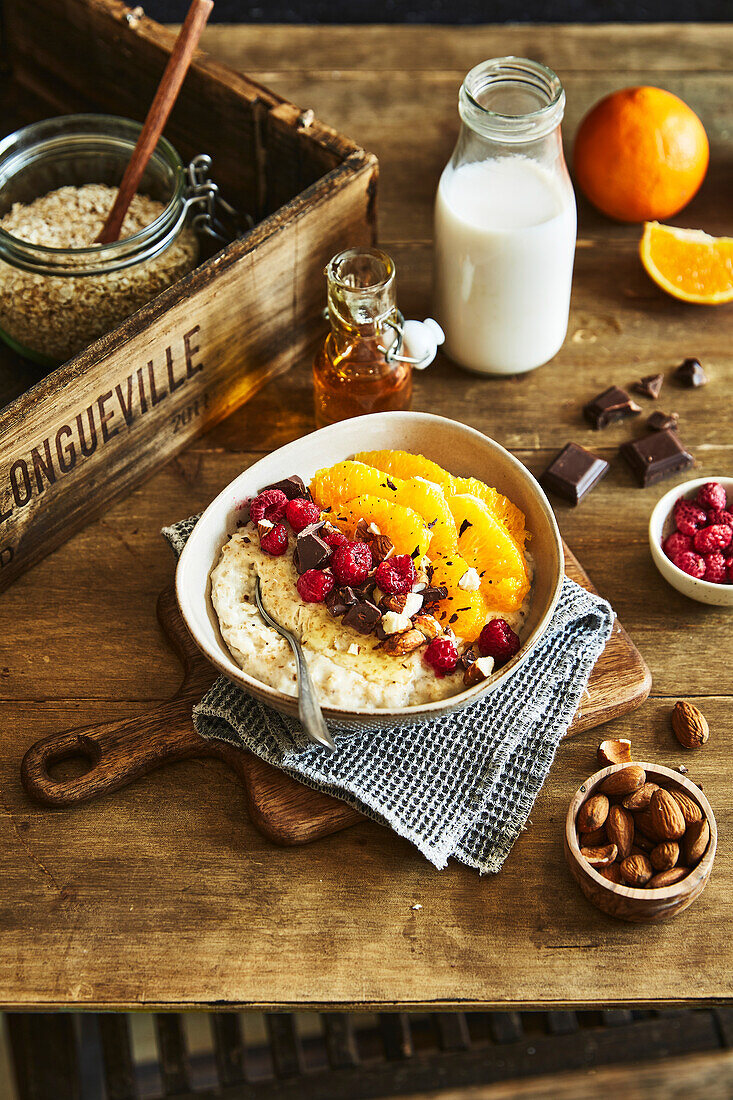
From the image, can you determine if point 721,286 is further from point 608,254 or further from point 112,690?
point 112,690

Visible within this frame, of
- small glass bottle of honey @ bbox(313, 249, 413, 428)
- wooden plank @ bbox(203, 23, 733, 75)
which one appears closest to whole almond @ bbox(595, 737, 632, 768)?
small glass bottle of honey @ bbox(313, 249, 413, 428)

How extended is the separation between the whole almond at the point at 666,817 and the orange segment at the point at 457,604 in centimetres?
27

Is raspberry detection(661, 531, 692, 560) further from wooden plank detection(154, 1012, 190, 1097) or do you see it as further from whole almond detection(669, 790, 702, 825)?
wooden plank detection(154, 1012, 190, 1097)

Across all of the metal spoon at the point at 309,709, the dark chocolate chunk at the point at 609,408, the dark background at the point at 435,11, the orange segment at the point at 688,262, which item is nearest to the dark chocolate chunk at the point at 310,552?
the metal spoon at the point at 309,709

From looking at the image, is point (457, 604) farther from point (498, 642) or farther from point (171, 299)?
point (171, 299)

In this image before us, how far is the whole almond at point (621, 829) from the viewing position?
1169 millimetres

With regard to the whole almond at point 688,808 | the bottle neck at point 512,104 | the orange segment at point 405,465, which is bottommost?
the whole almond at point 688,808

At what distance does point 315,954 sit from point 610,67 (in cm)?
174

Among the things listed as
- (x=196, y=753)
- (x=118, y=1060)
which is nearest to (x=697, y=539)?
(x=196, y=753)

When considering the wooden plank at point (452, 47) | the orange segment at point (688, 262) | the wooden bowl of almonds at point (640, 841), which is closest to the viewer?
the wooden bowl of almonds at point (640, 841)

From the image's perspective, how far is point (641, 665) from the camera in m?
1.35

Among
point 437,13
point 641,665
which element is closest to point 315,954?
point 641,665

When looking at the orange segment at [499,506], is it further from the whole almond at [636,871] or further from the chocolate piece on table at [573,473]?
the whole almond at [636,871]

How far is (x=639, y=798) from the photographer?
1.18 m
